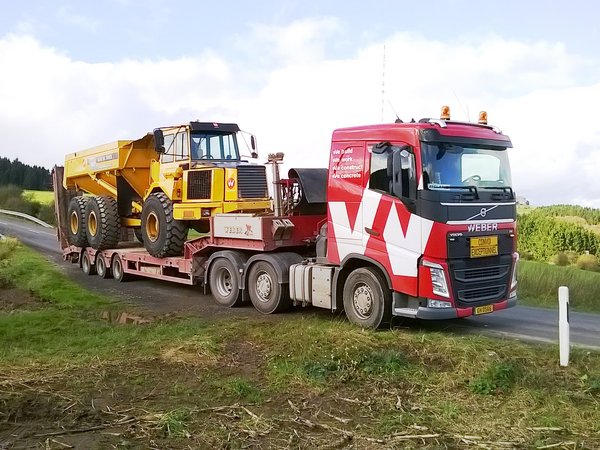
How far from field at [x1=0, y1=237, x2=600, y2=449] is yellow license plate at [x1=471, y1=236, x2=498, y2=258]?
1235 mm

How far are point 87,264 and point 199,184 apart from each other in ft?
19.1

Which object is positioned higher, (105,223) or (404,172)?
(404,172)

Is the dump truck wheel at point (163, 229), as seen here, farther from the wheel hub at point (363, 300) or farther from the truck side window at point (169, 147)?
the wheel hub at point (363, 300)

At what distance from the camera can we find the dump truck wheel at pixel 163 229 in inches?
523

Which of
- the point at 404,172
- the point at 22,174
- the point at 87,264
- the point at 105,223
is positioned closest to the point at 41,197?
the point at 22,174

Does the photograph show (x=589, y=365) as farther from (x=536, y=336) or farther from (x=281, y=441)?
(x=281, y=441)

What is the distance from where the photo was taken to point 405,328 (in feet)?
30.3

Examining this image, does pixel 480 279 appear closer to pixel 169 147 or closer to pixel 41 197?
pixel 169 147

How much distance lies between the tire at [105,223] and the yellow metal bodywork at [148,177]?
32cm

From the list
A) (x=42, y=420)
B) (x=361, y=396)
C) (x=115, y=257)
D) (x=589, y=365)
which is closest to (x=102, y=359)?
(x=42, y=420)

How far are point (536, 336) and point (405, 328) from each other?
1.85m

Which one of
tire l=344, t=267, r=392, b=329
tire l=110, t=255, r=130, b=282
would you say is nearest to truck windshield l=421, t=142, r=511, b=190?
tire l=344, t=267, r=392, b=329

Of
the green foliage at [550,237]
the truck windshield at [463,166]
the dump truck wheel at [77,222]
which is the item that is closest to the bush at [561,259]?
the green foliage at [550,237]

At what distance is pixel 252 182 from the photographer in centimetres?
1286
